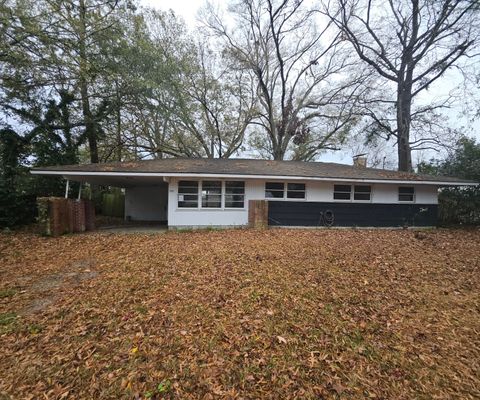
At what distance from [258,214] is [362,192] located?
562 cm

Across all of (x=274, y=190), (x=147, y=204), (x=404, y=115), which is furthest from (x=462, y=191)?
(x=147, y=204)

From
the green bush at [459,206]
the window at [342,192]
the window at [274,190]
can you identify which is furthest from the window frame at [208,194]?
the green bush at [459,206]

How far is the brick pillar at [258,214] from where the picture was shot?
36.3ft

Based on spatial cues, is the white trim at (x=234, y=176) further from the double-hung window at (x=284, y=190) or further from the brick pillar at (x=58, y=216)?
the brick pillar at (x=58, y=216)

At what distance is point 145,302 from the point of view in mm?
3883

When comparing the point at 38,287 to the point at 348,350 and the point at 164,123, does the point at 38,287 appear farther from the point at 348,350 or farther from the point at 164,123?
the point at 164,123

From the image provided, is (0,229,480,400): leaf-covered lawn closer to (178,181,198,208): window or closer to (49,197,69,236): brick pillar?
(49,197,69,236): brick pillar

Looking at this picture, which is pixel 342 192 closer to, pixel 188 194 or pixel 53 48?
pixel 188 194

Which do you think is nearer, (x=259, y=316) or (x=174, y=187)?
(x=259, y=316)

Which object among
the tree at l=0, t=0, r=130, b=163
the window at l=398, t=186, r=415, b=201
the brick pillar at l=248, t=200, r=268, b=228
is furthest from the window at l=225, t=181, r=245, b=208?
the window at l=398, t=186, r=415, b=201

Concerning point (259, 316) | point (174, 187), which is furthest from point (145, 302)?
point (174, 187)

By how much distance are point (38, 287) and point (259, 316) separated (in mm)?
4217

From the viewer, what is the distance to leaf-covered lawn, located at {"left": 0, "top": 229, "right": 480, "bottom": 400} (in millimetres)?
2420

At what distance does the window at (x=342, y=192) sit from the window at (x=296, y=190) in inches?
65.8
